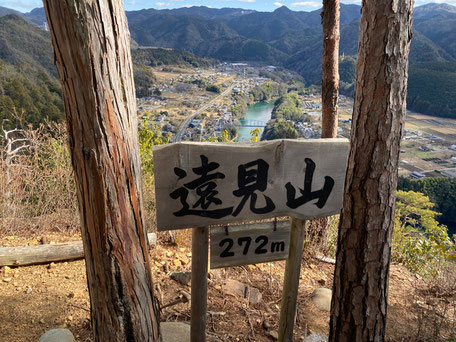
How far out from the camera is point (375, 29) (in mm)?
1378

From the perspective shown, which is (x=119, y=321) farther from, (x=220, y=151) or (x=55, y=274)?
(x=55, y=274)

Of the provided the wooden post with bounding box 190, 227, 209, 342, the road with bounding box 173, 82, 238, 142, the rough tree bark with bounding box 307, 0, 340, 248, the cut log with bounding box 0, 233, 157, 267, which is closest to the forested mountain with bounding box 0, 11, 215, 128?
the road with bounding box 173, 82, 238, 142

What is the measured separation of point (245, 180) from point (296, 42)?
69307 mm

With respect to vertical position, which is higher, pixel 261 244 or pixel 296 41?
pixel 296 41

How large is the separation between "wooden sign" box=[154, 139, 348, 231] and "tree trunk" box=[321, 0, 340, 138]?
164 cm

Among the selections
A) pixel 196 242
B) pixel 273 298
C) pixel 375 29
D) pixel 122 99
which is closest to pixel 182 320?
pixel 273 298

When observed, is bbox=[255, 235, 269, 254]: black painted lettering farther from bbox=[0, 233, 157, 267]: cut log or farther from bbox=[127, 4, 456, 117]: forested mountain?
bbox=[127, 4, 456, 117]: forested mountain

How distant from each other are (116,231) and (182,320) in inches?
48.1

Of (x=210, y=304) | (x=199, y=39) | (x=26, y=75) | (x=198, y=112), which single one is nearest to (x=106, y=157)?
(x=210, y=304)

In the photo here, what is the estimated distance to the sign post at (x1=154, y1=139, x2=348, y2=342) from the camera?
1.39 meters

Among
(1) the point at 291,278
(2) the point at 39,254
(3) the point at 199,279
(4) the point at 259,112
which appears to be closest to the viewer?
(3) the point at 199,279

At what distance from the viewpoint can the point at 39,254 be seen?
2.53m

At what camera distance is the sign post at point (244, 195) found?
139 cm

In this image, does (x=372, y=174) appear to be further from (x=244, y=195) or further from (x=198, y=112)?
(x=198, y=112)
